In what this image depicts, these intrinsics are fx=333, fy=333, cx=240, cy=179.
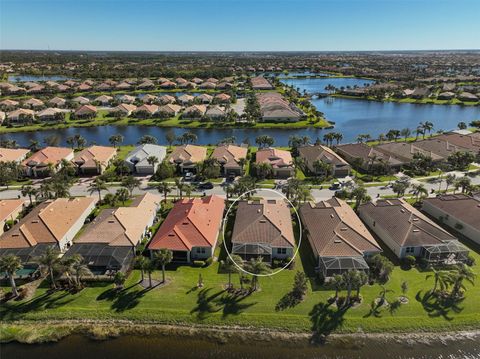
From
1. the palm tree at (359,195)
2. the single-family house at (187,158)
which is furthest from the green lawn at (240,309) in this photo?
the single-family house at (187,158)

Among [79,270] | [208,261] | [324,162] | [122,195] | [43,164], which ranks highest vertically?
[324,162]

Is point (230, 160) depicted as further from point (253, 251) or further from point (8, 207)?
point (8, 207)

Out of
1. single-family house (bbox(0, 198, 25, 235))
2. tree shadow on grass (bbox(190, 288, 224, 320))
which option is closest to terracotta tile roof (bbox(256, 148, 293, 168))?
tree shadow on grass (bbox(190, 288, 224, 320))

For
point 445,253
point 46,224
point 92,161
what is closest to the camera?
point 445,253

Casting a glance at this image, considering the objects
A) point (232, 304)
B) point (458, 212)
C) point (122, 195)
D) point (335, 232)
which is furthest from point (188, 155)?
point (458, 212)

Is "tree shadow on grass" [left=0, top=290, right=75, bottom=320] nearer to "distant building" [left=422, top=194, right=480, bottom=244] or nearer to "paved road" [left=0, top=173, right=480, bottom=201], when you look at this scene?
"paved road" [left=0, top=173, right=480, bottom=201]

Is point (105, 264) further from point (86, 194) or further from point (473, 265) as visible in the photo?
point (473, 265)
